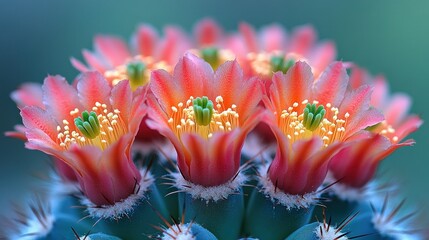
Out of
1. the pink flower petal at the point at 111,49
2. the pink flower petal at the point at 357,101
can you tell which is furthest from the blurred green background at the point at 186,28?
the pink flower petal at the point at 357,101

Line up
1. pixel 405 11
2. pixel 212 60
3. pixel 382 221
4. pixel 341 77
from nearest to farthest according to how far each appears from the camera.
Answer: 1. pixel 341 77
2. pixel 382 221
3. pixel 212 60
4. pixel 405 11

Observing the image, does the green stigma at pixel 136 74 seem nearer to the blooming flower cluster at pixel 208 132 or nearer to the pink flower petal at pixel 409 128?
A: the blooming flower cluster at pixel 208 132

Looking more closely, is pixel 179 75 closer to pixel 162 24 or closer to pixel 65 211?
pixel 65 211

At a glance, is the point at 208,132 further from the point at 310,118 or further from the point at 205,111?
the point at 310,118

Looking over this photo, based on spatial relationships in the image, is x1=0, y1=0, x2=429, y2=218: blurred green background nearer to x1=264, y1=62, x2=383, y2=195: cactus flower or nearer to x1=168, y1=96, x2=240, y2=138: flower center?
x1=264, y1=62, x2=383, y2=195: cactus flower

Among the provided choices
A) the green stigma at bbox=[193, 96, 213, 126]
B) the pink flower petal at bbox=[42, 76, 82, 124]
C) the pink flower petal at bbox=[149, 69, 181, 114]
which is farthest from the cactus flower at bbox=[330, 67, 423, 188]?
the pink flower petal at bbox=[42, 76, 82, 124]

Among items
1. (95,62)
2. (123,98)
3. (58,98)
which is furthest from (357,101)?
(95,62)

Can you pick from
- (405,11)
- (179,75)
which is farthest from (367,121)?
(405,11)
